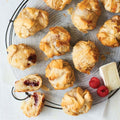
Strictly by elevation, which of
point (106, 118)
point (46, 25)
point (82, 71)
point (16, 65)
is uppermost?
point (46, 25)

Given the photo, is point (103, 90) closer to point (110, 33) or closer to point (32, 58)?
point (110, 33)

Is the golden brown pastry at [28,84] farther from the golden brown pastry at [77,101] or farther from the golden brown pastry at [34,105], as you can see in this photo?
the golden brown pastry at [77,101]

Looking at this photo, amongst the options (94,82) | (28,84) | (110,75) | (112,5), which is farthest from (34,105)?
(112,5)

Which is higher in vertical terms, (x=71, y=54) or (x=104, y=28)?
(x=104, y=28)

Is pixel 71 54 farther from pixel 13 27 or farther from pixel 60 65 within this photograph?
pixel 13 27

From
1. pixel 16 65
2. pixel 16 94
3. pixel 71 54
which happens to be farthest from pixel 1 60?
pixel 71 54

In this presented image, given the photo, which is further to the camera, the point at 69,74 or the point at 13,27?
the point at 13,27

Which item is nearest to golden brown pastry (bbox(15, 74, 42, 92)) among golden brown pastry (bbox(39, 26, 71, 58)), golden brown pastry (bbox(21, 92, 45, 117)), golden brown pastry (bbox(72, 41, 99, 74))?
golden brown pastry (bbox(21, 92, 45, 117))
